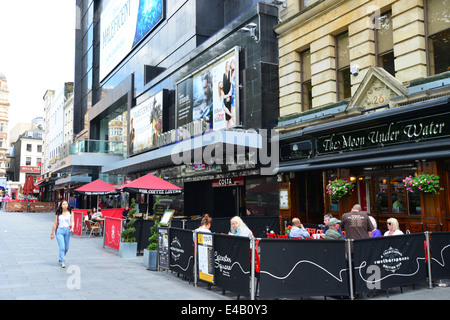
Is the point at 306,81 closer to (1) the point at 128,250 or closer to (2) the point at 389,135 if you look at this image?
(2) the point at 389,135

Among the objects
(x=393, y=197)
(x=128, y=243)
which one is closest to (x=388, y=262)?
(x=393, y=197)

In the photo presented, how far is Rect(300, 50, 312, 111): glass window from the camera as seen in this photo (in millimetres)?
15836

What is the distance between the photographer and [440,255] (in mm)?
8547

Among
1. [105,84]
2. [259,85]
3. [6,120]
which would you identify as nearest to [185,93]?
[259,85]

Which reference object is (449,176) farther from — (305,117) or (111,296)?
(111,296)

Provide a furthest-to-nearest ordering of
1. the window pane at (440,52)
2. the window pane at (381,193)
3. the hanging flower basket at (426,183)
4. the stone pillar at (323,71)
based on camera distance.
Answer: the stone pillar at (323,71) < the window pane at (381,193) < the window pane at (440,52) < the hanging flower basket at (426,183)

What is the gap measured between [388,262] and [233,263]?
297cm

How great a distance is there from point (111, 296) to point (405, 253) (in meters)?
5.81

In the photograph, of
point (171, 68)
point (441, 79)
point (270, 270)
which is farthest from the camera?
point (171, 68)

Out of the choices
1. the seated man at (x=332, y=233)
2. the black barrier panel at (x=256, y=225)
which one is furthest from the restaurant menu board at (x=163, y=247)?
the black barrier panel at (x=256, y=225)

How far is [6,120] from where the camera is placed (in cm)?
11131

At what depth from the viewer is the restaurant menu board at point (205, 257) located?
8.28 m

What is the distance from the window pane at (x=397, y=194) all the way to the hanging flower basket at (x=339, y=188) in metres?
1.27

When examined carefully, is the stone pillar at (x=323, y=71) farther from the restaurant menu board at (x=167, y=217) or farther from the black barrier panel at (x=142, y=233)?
the black barrier panel at (x=142, y=233)
